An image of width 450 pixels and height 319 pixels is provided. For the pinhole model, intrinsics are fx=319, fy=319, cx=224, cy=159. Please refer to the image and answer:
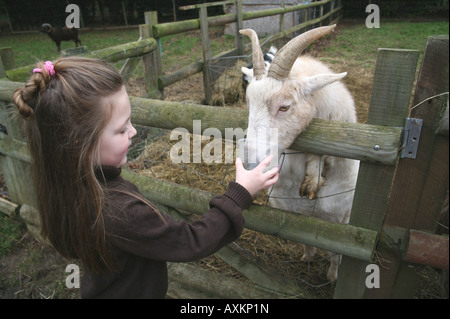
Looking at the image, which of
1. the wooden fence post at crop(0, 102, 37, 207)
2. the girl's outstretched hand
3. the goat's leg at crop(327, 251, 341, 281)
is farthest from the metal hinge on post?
the wooden fence post at crop(0, 102, 37, 207)

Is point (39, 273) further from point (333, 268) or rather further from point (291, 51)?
point (291, 51)

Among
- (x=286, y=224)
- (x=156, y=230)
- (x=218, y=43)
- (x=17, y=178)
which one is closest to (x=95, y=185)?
(x=156, y=230)

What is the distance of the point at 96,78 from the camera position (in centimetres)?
129

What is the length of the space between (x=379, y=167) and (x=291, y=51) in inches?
34.4

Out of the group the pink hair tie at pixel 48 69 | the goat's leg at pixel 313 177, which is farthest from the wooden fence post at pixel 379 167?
the pink hair tie at pixel 48 69

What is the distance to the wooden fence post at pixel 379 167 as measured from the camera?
1.27 metres

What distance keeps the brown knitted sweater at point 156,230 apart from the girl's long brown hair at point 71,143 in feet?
0.20

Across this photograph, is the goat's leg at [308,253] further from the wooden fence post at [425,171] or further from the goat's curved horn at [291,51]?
the goat's curved horn at [291,51]

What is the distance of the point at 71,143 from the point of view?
1265 mm

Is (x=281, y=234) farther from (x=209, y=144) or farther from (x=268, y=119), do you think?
(x=209, y=144)

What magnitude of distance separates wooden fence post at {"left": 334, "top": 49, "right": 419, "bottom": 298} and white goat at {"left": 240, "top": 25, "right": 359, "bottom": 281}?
44 cm

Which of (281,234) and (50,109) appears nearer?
(50,109)

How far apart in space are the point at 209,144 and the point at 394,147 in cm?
356
